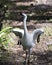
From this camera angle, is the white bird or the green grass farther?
the green grass

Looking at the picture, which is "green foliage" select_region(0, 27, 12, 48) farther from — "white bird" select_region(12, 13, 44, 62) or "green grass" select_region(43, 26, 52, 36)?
"green grass" select_region(43, 26, 52, 36)

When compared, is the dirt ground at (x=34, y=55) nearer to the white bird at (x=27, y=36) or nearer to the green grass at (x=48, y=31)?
the green grass at (x=48, y=31)

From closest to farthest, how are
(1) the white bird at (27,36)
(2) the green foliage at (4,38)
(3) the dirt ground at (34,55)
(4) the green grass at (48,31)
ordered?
1. (1) the white bird at (27,36)
2. (3) the dirt ground at (34,55)
3. (2) the green foliage at (4,38)
4. (4) the green grass at (48,31)

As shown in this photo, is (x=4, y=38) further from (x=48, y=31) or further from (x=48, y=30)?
(x=48, y=30)

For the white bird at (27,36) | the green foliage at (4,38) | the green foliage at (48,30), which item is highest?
the white bird at (27,36)

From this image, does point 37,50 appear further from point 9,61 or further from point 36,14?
point 36,14

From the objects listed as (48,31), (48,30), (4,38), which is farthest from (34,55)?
(48,30)

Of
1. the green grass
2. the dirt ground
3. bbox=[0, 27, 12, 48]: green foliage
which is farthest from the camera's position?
the green grass

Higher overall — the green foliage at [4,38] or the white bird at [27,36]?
the white bird at [27,36]

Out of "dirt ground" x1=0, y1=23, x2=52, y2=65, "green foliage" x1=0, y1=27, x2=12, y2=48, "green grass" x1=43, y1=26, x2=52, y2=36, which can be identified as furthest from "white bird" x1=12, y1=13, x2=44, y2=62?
"green grass" x1=43, y1=26, x2=52, y2=36

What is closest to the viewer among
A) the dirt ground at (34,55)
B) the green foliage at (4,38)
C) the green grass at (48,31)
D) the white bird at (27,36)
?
the white bird at (27,36)

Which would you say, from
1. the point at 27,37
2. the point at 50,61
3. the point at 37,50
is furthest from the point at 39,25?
the point at 27,37

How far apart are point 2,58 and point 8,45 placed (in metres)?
0.94

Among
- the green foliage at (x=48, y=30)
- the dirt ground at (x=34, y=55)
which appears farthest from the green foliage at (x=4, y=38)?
the green foliage at (x=48, y=30)
